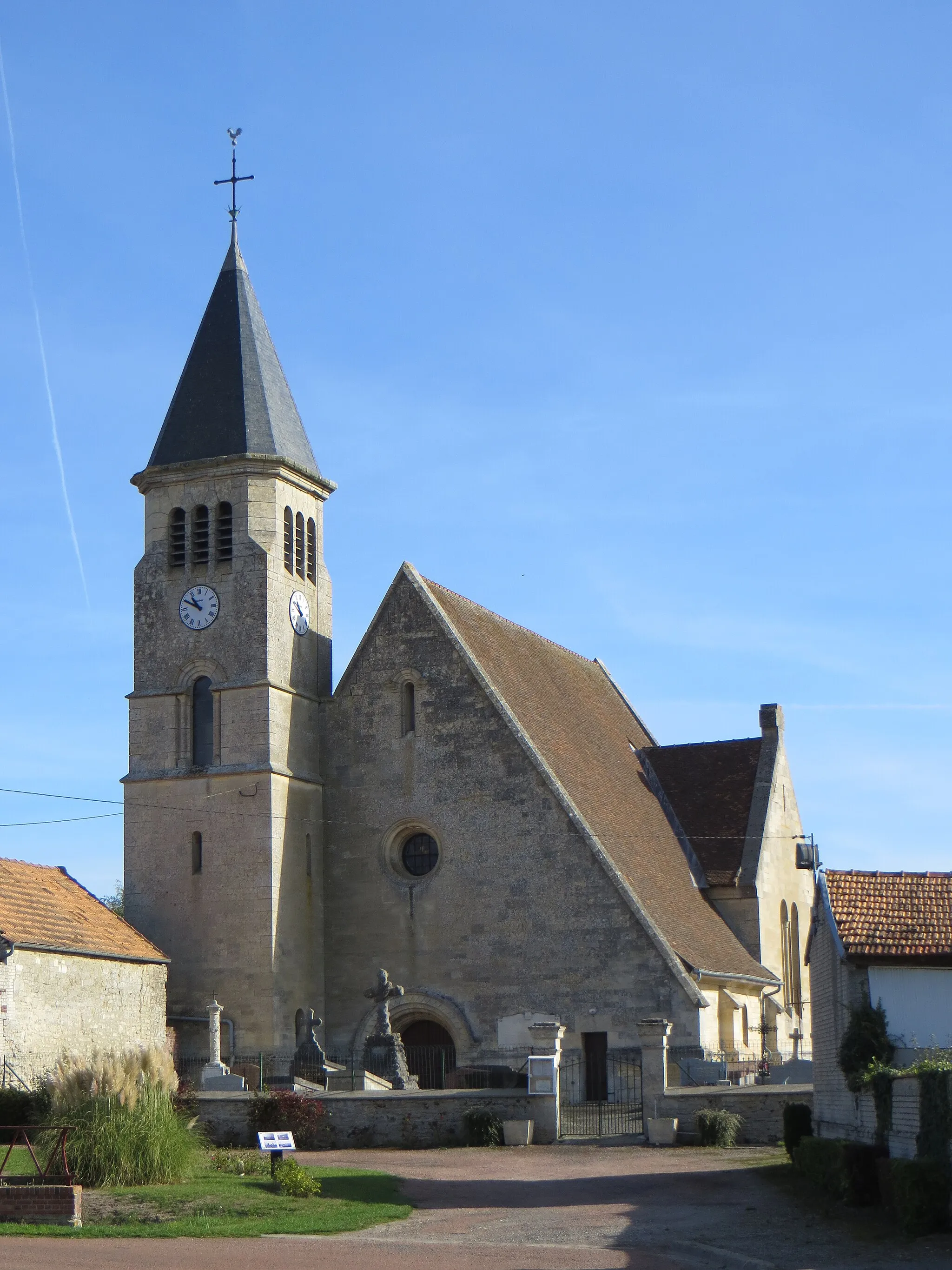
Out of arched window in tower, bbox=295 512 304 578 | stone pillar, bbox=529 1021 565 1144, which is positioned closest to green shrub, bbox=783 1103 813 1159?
stone pillar, bbox=529 1021 565 1144

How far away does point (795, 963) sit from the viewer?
140ft

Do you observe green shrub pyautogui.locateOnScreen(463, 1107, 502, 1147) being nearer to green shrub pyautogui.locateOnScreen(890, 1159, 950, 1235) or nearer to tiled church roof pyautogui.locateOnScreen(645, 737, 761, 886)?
green shrub pyautogui.locateOnScreen(890, 1159, 950, 1235)

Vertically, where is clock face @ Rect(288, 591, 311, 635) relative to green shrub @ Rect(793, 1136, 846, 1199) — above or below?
above

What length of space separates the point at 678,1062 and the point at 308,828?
A: 31.9 ft

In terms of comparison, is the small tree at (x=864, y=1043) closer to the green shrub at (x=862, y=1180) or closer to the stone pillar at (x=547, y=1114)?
the green shrub at (x=862, y=1180)

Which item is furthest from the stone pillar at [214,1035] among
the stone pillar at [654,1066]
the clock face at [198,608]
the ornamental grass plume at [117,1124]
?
the ornamental grass plume at [117,1124]

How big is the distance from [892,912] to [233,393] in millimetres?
20826

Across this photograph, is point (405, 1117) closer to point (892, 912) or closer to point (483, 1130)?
point (483, 1130)

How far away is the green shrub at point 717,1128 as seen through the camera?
2620cm

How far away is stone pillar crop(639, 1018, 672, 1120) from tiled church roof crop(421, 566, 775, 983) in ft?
16.2

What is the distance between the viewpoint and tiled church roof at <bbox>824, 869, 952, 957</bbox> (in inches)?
859

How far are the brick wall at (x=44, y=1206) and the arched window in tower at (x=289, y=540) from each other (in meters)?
20.7

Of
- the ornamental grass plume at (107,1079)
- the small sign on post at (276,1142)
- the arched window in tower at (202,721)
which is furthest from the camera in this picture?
the arched window in tower at (202,721)

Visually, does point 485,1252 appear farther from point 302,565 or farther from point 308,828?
point 302,565
